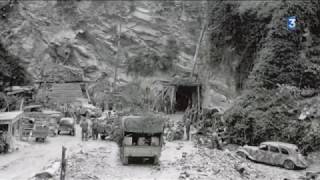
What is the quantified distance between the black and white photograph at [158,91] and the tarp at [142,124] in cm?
5

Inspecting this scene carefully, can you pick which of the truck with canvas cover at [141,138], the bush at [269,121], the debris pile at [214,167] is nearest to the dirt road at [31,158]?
the truck with canvas cover at [141,138]

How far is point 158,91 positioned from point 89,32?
16.7 metres

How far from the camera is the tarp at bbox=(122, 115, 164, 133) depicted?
17500 millimetres

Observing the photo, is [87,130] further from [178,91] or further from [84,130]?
[178,91]

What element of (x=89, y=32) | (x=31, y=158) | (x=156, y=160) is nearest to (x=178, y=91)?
(x=89, y=32)

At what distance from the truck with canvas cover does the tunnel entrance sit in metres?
21.5

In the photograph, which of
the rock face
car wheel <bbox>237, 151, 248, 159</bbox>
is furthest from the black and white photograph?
car wheel <bbox>237, 151, 248, 159</bbox>

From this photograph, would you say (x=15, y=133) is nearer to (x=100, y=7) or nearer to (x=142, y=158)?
(x=142, y=158)

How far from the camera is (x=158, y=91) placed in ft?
130

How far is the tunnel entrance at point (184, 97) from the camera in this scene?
39312mm

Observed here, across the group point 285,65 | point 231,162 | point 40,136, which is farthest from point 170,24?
point 231,162

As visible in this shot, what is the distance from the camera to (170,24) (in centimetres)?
Result: 5366

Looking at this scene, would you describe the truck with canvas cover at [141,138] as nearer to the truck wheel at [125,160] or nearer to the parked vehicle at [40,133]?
the truck wheel at [125,160]

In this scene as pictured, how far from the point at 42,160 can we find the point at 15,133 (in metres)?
6.73
